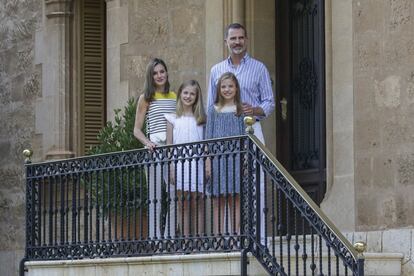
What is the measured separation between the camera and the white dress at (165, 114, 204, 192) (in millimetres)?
12211

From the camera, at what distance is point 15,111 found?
18.4 meters

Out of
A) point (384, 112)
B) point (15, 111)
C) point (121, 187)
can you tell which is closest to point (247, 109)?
point (384, 112)

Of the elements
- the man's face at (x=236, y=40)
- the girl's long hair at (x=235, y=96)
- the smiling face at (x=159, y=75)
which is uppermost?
the man's face at (x=236, y=40)

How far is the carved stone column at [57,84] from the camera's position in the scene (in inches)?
691

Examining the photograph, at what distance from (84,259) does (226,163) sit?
2.14m

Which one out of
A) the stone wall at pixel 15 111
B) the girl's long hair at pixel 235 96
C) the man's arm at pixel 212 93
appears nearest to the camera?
the girl's long hair at pixel 235 96

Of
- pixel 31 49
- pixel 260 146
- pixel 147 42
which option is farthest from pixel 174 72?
pixel 260 146

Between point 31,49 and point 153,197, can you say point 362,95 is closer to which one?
point 153,197

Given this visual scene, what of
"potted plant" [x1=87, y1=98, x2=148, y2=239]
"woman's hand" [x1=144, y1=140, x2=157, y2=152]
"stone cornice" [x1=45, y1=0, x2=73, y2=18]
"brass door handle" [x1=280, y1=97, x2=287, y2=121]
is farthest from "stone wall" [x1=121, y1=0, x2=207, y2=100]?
"woman's hand" [x1=144, y1=140, x2=157, y2=152]

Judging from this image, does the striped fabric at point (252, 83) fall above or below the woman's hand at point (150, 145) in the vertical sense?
above

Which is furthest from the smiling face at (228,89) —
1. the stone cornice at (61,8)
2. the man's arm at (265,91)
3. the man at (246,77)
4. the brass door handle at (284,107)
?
the stone cornice at (61,8)

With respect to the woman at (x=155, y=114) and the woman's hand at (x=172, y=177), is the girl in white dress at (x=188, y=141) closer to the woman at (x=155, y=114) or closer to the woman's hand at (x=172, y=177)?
the woman's hand at (x=172, y=177)

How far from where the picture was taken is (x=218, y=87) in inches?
479

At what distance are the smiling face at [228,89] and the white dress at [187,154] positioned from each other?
522 mm
